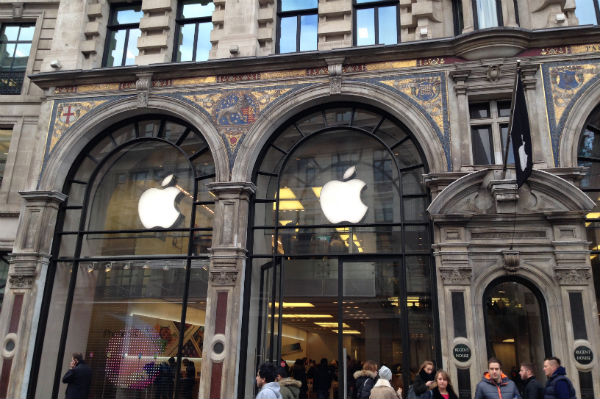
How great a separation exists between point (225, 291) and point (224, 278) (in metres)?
0.34

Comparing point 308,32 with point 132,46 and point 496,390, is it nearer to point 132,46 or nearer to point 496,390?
point 132,46

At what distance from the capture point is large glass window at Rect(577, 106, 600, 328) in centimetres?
1266

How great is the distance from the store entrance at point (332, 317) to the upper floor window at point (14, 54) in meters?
11.3

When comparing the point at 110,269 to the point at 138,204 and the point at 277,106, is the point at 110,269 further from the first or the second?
the point at 277,106

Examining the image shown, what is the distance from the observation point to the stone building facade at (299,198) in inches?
500

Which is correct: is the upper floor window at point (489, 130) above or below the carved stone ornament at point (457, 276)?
above

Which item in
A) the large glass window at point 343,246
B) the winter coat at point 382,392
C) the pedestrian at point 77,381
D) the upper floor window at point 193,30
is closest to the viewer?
the winter coat at point 382,392

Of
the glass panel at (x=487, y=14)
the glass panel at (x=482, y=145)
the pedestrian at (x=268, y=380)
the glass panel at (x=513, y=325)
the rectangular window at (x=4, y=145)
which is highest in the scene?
the glass panel at (x=487, y=14)

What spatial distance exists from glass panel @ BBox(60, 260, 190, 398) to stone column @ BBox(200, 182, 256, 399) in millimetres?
735

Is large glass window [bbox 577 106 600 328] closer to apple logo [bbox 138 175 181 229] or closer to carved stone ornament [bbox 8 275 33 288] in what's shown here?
apple logo [bbox 138 175 181 229]

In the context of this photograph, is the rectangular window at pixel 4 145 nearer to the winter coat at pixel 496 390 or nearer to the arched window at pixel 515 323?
the arched window at pixel 515 323

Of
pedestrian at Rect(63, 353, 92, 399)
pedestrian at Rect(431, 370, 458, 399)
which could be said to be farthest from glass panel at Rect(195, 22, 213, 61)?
pedestrian at Rect(431, 370, 458, 399)

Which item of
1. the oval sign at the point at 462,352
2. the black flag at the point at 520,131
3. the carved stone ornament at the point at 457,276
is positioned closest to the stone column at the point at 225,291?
the carved stone ornament at the point at 457,276

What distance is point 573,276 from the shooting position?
1212 cm
